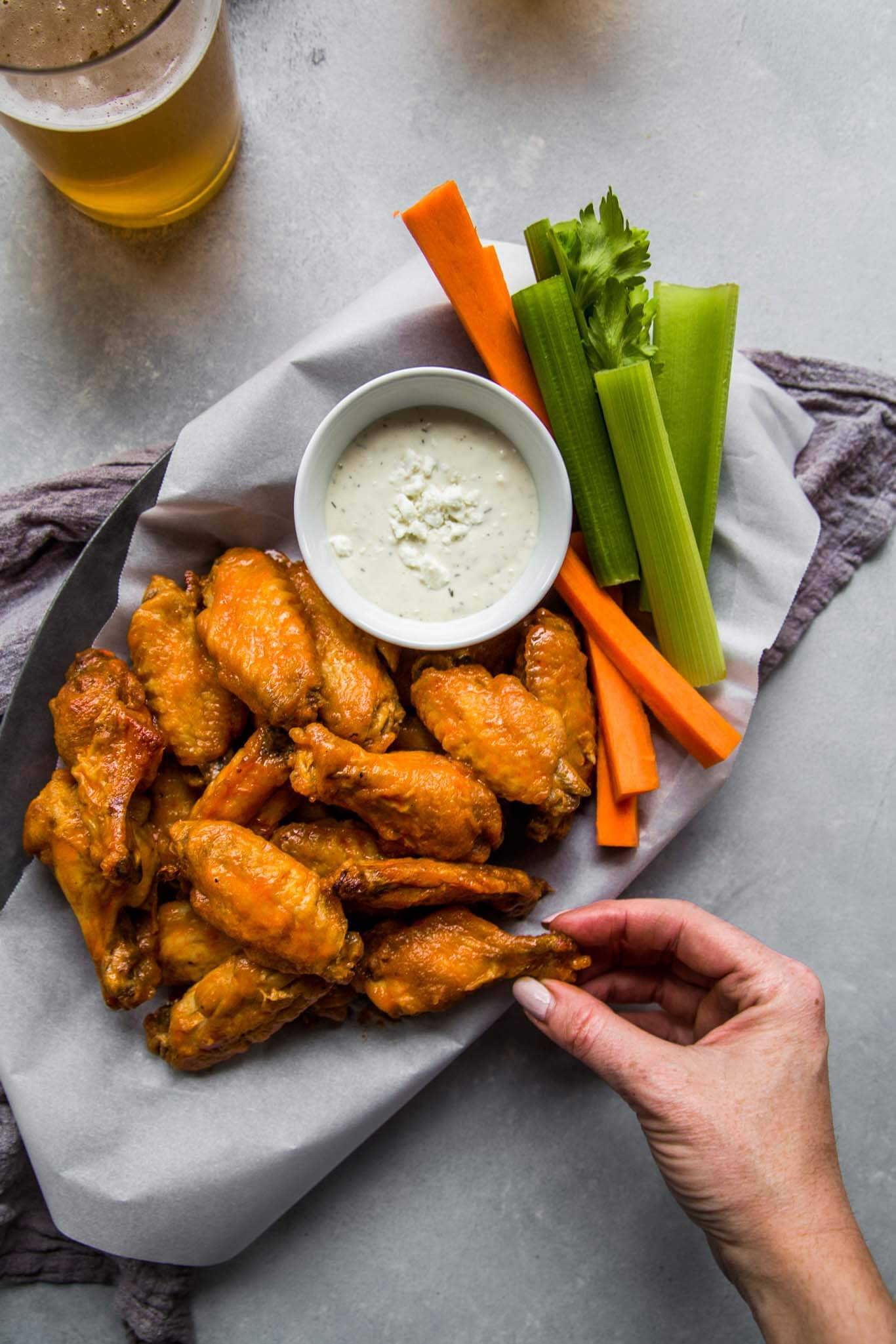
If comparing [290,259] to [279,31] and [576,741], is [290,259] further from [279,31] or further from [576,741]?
[576,741]

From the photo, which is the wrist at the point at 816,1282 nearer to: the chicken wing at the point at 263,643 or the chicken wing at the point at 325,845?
the chicken wing at the point at 325,845

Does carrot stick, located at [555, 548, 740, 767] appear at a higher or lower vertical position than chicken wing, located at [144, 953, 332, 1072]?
higher

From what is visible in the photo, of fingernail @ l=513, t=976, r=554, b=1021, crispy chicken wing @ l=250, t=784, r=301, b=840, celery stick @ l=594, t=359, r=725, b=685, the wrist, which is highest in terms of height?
celery stick @ l=594, t=359, r=725, b=685

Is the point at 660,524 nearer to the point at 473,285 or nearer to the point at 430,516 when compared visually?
the point at 430,516

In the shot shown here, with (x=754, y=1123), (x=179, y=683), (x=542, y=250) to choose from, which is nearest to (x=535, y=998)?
(x=754, y=1123)

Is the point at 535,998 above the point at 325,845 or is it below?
below

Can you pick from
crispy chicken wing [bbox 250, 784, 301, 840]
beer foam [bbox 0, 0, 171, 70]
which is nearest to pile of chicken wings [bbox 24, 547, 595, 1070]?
crispy chicken wing [bbox 250, 784, 301, 840]

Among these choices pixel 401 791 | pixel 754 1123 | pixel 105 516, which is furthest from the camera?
pixel 105 516

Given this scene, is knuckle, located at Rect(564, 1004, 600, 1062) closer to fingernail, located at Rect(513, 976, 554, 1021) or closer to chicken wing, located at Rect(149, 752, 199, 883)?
fingernail, located at Rect(513, 976, 554, 1021)
